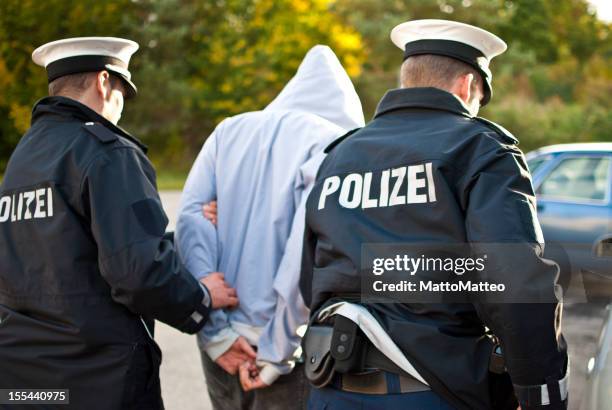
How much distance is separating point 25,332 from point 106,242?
0.46 m

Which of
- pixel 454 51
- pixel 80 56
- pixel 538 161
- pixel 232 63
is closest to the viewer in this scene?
pixel 454 51

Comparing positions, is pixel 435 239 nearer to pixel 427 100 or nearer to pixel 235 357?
pixel 427 100

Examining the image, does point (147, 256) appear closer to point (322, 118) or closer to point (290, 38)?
point (322, 118)

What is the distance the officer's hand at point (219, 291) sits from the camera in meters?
2.84

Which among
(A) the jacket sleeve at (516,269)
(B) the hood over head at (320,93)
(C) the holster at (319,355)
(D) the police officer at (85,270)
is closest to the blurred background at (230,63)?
(B) the hood over head at (320,93)

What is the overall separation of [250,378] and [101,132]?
1094 millimetres

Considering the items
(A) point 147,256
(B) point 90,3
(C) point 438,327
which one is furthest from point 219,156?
(B) point 90,3

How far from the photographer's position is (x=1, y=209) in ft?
8.86

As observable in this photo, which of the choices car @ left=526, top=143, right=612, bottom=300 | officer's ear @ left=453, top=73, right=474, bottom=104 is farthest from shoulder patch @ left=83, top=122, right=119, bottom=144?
car @ left=526, top=143, right=612, bottom=300

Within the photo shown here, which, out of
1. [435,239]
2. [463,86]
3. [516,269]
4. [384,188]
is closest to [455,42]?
[463,86]

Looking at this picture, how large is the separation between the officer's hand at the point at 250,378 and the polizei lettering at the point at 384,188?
0.84 metres

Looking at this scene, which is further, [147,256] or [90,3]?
[90,3]

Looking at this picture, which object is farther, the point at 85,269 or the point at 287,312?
the point at 287,312

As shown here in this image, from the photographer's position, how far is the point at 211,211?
302 cm
